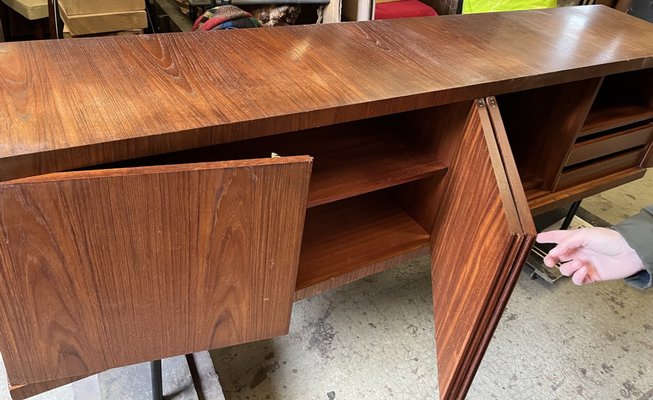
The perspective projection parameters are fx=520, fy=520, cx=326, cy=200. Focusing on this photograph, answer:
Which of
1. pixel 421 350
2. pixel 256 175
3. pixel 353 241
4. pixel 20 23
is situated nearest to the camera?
pixel 256 175

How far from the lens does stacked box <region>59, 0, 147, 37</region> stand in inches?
61.7

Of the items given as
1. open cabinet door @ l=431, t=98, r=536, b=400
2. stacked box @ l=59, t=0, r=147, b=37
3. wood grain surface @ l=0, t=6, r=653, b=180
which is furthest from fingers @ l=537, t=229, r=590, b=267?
stacked box @ l=59, t=0, r=147, b=37

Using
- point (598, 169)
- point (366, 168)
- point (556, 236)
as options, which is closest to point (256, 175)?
point (366, 168)

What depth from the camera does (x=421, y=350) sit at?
1.21 meters

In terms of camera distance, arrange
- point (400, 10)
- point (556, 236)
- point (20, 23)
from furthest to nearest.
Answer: point (20, 23) < point (400, 10) < point (556, 236)

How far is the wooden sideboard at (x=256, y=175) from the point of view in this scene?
0.57 meters

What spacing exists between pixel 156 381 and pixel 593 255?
2.56 ft

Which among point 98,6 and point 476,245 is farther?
point 98,6

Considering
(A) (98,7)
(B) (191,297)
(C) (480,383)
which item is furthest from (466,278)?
(A) (98,7)

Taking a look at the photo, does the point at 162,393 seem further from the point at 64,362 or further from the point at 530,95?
the point at 530,95

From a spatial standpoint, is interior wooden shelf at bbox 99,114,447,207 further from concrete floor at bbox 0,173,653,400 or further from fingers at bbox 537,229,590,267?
concrete floor at bbox 0,173,653,400

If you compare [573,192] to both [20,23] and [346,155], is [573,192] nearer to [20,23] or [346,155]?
[346,155]

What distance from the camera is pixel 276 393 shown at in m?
1.08

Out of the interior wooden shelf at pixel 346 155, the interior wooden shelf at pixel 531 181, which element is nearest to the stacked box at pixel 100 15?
the interior wooden shelf at pixel 346 155
